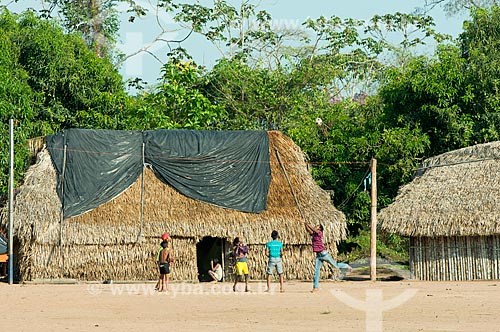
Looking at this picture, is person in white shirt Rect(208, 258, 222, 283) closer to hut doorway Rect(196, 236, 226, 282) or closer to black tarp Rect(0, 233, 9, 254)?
hut doorway Rect(196, 236, 226, 282)

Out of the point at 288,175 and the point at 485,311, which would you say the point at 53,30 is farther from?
the point at 485,311

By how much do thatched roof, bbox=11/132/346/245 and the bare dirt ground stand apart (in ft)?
5.87

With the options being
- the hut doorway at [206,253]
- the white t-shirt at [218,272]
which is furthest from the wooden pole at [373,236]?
the hut doorway at [206,253]

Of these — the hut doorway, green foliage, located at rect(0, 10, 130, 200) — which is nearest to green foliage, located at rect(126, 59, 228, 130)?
green foliage, located at rect(0, 10, 130, 200)

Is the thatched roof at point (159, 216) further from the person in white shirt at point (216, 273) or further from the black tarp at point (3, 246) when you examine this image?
the black tarp at point (3, 246)

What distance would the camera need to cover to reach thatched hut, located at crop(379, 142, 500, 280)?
23.8 m

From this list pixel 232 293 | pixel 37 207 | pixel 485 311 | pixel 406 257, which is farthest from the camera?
pixel 406 257

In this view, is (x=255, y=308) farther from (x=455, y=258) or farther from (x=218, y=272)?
(x=455, y=258)

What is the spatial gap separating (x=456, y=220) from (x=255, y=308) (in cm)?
952

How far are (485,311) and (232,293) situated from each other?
6.56m

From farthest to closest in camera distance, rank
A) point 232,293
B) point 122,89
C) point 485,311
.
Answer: point 122,89, point 232,293, point 485,311

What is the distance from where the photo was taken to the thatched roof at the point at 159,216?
77.4 feet

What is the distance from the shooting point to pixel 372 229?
23906mm

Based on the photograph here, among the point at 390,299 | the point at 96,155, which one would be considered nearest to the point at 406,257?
the point at 96,155
